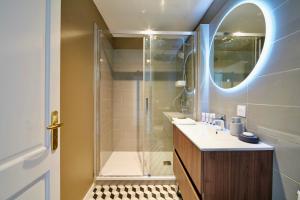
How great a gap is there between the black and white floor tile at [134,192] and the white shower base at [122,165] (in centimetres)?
22

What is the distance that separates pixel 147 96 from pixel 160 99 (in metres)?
0.25

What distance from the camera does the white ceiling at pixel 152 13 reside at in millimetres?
2148

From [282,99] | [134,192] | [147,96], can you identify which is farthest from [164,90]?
[282,99]

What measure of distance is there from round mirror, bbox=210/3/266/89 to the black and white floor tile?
1.44 metres

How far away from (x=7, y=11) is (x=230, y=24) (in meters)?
1.77

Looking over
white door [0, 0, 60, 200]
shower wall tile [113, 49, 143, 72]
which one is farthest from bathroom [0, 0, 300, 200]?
shower wall tile [113, 49, 143, 72]

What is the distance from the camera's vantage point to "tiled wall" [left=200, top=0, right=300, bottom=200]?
3.13 ft

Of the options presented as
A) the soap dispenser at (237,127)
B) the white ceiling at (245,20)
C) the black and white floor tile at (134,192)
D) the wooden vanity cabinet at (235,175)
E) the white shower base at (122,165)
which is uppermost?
the white ceiling at (245,20)

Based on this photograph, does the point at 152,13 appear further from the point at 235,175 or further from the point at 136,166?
the point at 136,166

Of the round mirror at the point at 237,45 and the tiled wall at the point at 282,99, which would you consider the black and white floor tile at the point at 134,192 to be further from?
the round mirror at the point at 237,45

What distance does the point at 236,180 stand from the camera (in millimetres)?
1081

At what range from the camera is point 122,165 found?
278cm

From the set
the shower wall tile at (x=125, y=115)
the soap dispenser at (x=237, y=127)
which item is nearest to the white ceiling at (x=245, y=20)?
the soap dispenser at (x=237, y=127)

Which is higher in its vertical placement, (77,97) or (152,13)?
(152,13)
